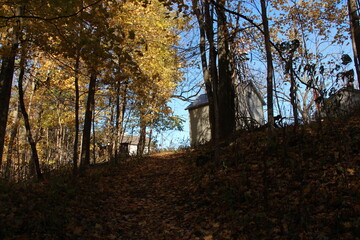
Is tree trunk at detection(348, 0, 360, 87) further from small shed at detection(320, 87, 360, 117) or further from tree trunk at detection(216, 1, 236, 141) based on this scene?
tree trunk at detection(216, 1, 236, 141)

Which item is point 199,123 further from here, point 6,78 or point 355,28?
point 6,78

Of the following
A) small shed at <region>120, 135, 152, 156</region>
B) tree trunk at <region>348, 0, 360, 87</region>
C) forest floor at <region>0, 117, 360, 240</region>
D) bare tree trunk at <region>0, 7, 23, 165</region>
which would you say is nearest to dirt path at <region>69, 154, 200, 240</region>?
forest floor at <region>0, 117, 360, 240</region>

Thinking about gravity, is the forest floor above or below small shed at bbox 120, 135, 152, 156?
below

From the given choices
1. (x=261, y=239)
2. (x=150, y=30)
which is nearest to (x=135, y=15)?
(x=150, y=30)

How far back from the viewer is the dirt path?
4.77m

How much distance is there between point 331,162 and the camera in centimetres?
541

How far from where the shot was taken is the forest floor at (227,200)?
3985mm

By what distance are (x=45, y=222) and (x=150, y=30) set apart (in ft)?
31.8

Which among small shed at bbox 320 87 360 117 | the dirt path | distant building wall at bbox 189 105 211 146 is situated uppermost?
distant building wall at bbox 189 105 211 146

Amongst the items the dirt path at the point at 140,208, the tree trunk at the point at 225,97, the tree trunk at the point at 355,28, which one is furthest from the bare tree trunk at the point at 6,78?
the tree trunk at the point at 355,28

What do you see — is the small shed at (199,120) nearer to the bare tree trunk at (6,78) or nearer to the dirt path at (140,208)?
the dirt path at (140,208)

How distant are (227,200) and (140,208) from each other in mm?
2175

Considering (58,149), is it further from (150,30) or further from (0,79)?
(0,79)

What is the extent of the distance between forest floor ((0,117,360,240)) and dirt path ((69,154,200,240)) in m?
0.02
